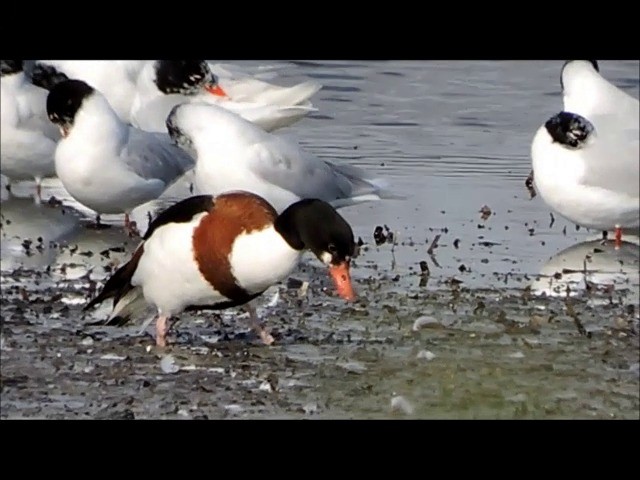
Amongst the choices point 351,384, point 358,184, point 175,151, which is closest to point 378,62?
point 358,184

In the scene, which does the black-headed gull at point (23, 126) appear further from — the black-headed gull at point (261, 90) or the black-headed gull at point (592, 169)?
the black-headed gull at point (592, 169)

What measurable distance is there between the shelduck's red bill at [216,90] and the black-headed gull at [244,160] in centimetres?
6

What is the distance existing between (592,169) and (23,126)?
183cm

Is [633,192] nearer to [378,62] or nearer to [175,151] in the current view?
[378,62]

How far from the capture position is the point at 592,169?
15.8ft

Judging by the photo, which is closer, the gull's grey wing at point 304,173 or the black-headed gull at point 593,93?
the black-headed gull at point 593,93

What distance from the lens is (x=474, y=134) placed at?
5.17 metres

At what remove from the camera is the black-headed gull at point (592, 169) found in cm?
481

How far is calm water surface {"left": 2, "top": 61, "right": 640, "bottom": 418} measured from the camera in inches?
185

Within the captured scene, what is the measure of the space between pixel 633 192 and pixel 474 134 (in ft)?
1.98

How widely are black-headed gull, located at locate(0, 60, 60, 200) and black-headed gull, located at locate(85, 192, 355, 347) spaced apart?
0.47 meters

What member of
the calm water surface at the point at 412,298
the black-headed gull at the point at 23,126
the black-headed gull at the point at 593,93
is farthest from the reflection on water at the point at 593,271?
the black-headed gull at the point at 23,126

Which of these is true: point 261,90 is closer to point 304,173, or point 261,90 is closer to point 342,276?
point 304,173

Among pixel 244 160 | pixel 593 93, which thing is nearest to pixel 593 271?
pixel 593 93
